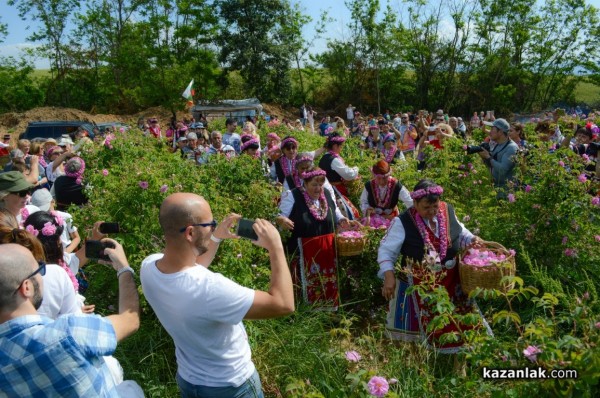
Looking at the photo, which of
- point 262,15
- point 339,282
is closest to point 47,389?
point 339,282

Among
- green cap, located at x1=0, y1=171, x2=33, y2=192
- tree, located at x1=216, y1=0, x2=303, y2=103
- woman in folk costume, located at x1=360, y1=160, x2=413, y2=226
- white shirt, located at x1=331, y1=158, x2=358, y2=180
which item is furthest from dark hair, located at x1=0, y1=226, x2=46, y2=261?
tree, located at x1=216, y1=0, x2=303, y2=103

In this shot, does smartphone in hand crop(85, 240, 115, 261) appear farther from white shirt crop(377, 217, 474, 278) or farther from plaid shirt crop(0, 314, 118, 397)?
white shirt crop(377, 217, 474, 278)

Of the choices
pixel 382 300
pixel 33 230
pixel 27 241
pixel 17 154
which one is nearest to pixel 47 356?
pixel 27 241

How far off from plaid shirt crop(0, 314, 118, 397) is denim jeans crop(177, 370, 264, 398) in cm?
59

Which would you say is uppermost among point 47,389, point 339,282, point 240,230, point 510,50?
point 510,50

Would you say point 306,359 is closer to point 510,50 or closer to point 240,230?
point 240,230

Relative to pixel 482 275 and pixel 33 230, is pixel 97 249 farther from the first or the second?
pixel 482 275

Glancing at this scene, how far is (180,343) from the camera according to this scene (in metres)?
2.26

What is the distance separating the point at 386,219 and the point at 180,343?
3.70 metres

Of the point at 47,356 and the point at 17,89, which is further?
the point at 17,89

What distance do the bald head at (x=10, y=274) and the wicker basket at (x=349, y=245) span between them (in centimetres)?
319

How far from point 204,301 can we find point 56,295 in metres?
0.90

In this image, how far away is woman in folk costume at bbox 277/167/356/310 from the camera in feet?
15.8

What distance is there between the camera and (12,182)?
4.08 m
